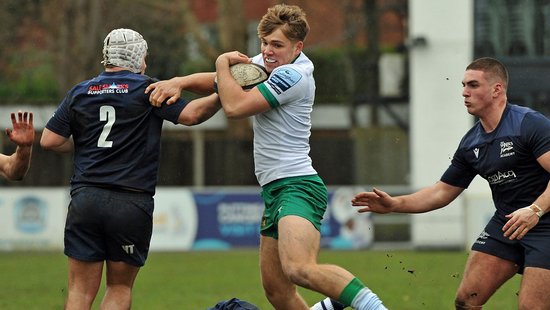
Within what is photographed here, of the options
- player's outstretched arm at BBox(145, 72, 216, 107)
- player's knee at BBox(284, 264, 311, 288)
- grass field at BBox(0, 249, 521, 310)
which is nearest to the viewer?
player's knee at BBox(284, 264, 311, 288)

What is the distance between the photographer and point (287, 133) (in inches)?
317

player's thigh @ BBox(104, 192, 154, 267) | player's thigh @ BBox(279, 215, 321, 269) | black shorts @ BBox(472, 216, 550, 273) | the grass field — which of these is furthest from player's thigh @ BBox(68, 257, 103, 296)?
black shorts @ BBox(472, 216, 550, 273)

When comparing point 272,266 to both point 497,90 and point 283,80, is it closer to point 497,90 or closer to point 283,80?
point 283,80

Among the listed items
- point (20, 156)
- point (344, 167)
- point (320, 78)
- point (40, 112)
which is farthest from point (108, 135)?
point (320, 78)

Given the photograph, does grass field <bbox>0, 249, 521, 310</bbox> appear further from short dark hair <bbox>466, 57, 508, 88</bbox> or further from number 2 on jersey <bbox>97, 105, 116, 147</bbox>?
number 2 on jersey <bbox>97, 105, 116, 147</bbox>

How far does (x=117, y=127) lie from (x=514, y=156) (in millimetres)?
2677

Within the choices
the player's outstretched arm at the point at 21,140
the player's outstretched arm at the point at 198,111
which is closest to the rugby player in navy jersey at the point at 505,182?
the player's outstretched arm at the point at 198,111

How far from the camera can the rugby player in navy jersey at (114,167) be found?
7789 mm

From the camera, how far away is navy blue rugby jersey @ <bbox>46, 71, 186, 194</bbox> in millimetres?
7793

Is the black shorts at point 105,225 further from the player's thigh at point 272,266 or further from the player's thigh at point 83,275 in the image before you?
the player's thigh at point 272,266

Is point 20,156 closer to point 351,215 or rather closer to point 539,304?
point 539,304

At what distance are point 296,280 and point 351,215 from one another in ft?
48.4

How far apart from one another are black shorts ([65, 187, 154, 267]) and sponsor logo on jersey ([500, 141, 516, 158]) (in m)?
2.44


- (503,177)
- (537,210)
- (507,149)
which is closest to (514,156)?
(507,149)
